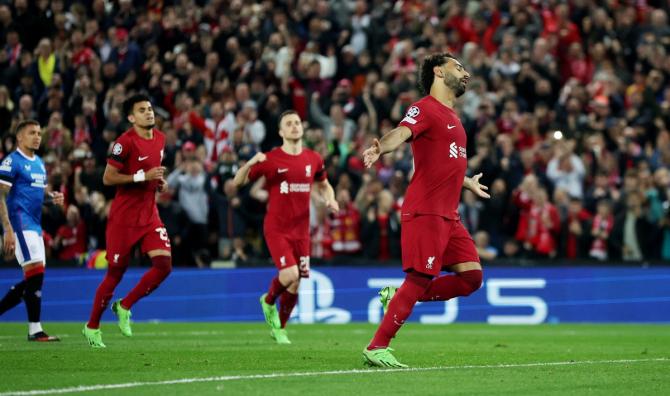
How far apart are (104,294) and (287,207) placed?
2.48 metres

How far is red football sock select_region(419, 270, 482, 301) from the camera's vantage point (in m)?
11.2

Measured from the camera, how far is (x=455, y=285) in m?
11.2

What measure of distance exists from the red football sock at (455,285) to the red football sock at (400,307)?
42cm

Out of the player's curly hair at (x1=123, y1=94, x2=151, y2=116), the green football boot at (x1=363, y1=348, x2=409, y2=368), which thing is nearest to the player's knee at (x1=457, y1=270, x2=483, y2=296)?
the green football boot at (x1=363, y1=348, x2=409, y2=368)

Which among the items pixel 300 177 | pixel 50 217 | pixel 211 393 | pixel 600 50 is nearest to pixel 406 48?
pixel 600 50

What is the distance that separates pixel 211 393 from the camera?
888cm

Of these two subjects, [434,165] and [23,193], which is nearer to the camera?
[434,165]

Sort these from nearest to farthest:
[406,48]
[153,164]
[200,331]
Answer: [153,164], [200,331], [406,48]

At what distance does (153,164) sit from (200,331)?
456 cm

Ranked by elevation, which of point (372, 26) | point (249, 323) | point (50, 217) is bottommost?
point (249, 323)

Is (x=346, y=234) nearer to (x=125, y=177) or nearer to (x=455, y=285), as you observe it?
(x=125, y=177)

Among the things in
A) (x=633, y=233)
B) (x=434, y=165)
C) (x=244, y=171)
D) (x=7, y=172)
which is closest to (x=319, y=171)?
(x=244, y=171)

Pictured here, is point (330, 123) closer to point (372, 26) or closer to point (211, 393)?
point (372, 26)

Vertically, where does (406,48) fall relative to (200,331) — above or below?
above
